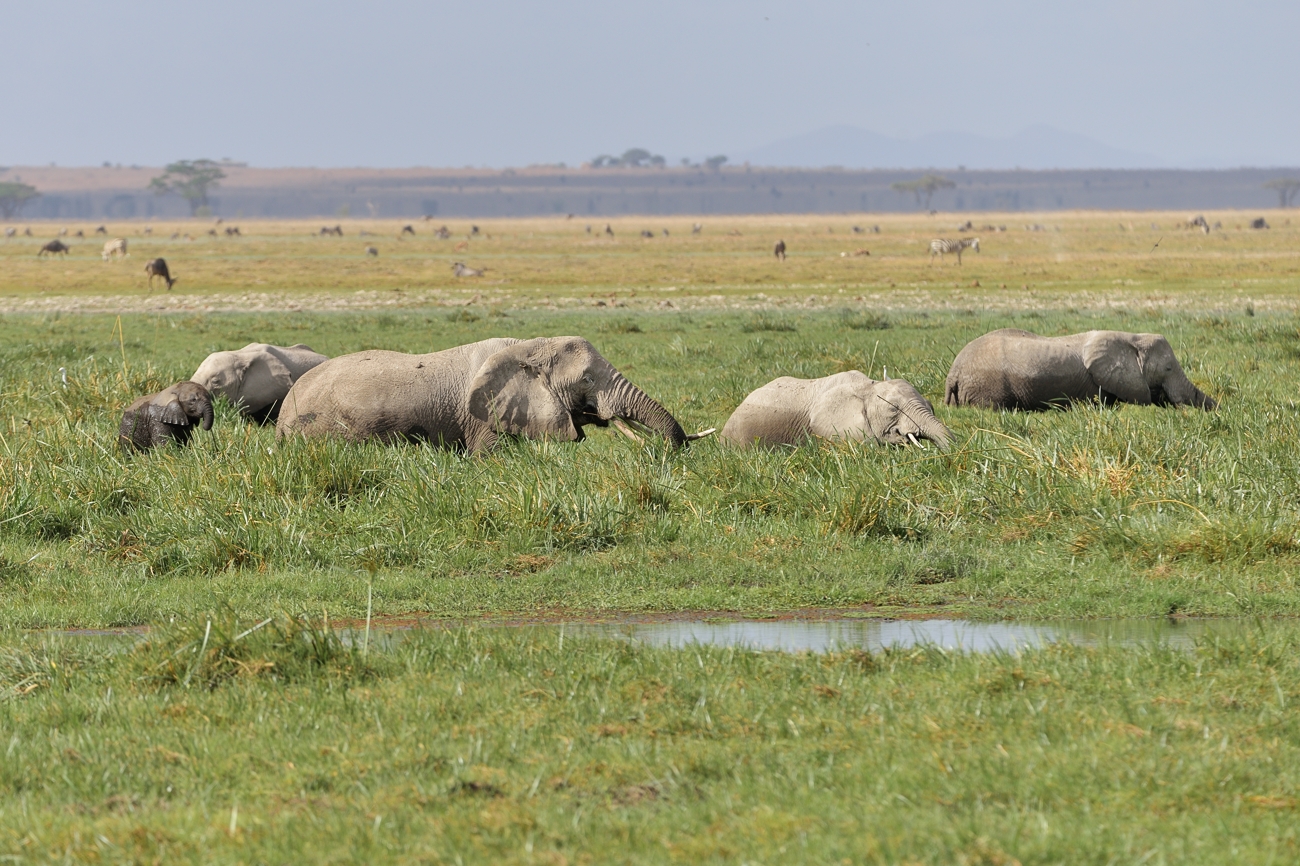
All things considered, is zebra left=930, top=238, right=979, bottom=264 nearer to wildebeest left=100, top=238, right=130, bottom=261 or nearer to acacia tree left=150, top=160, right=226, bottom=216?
wildebeest left=100, top=238, right=130, bottom=261

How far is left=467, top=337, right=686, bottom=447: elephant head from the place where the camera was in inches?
437

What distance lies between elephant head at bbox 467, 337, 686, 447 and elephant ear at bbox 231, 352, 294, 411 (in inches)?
129

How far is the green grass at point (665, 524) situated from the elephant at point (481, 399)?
40 cm

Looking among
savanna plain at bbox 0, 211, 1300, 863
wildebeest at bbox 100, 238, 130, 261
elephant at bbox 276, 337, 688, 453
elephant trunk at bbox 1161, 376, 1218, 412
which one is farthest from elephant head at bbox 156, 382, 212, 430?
Answer: wildebeest at bbox 100, 238, 130, 261

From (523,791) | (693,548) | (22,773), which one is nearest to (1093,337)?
(693,548)

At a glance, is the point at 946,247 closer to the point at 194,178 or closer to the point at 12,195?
the point at 12,195

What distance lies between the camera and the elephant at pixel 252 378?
13461 millimetres

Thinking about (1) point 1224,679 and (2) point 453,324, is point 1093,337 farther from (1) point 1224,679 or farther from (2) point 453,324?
(2) point 453,324

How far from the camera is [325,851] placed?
435cm

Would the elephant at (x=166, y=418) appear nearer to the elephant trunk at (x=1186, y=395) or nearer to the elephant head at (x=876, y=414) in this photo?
the elephant head at (x=876, y=414)

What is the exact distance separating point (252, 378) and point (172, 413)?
1.96 meters

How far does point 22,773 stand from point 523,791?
1950 mm

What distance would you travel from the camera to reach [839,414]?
11.2m


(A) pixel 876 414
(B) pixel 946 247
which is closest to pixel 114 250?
(B) pixel 946 247
